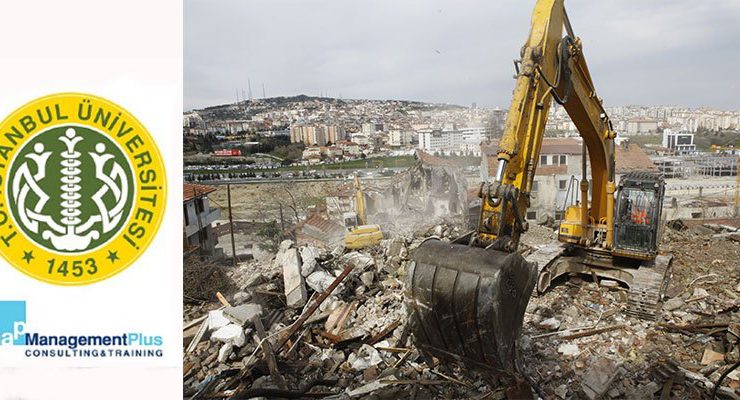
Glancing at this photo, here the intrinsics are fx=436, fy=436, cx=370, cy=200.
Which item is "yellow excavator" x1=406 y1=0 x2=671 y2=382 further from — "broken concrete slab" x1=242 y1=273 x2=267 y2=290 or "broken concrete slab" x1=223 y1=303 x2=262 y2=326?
"broken concrete slab" x1=242 y1=273 x2=267 y2=290

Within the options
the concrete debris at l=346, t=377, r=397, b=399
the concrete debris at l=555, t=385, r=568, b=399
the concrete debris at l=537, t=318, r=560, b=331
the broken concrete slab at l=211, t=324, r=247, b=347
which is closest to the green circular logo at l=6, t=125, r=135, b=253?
the concrete debris at l=346, t=377, r=397, b=399

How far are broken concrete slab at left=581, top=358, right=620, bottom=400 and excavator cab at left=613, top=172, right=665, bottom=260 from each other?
264 cm

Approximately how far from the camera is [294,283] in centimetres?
789

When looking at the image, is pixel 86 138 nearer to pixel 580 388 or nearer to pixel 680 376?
pixel 580 388

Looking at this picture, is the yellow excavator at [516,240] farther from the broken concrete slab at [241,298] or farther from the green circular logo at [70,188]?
the broken concrete slab at [241,298]

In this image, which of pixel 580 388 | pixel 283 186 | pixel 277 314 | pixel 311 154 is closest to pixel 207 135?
pixel 283 186

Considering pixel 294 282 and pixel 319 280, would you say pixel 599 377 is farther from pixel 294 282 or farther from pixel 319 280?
pixel 294 282

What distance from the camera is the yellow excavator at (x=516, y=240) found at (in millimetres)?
3688

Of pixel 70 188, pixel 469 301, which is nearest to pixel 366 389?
pixel 469 301

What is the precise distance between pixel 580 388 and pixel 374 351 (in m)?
2.55

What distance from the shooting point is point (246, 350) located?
6.41 m

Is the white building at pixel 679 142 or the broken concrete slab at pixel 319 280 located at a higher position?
the white building at pixel 679 142

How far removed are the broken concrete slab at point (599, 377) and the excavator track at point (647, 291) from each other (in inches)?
69.8

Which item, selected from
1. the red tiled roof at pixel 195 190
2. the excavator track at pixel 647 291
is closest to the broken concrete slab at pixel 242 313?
the excavator track at pixel 647 291
